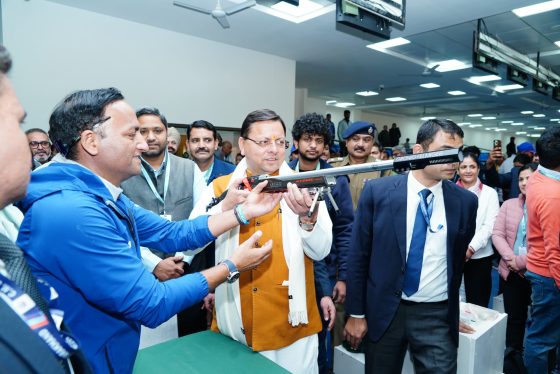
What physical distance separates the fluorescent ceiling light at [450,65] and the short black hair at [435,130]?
9.10 metres

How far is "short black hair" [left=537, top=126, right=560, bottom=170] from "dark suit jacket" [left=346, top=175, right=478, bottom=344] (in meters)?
0.87

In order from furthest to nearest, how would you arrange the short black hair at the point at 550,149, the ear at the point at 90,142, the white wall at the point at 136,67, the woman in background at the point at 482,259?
the white wall at the point at 136,67
the woman in background at the point at 482,259
the short black hair at the point at 550,149
the ear at the point at 90,142

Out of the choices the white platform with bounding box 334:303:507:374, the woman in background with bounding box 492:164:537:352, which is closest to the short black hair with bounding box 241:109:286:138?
the white platform with bounding box 334:303:507:374

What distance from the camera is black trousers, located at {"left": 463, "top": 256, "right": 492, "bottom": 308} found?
339cm

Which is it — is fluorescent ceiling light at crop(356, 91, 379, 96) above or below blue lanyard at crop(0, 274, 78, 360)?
above

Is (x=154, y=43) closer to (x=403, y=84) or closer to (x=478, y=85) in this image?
(x=403, y=84)

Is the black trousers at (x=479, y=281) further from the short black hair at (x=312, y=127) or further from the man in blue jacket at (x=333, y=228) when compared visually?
the short black hair at (x=312, y=127)

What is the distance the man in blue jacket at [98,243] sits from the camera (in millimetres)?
1049

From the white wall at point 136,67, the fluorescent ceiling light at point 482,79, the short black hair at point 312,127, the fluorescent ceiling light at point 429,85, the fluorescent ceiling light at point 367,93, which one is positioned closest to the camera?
the short black hair at point 312,127

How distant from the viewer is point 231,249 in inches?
73.2

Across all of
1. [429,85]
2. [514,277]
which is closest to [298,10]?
[514,277]

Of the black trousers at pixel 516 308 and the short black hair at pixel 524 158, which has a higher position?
the short black hair at pixel 524 158

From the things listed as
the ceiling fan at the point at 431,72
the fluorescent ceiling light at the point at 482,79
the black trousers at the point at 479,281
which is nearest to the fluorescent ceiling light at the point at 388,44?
the ceiling fan at the point at 431,72

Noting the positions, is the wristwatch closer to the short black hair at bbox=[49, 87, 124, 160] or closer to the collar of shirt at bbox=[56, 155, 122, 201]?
the collar of shirt at bbox=[56, 155, 122, 201]
